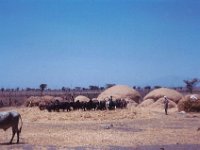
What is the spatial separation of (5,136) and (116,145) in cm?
799

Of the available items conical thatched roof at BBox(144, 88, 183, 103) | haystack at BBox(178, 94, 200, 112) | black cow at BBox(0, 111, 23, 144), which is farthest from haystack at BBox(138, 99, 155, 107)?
black cow at BBox(0, 111, 23, 144)

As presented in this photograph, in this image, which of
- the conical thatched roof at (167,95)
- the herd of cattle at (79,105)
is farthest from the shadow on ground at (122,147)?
the conical thatched roof at (167,95)

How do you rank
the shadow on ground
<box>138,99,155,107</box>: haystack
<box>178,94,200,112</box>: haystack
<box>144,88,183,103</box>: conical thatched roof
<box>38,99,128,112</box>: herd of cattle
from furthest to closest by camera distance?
<box>144,88,183,103</box>: conical thatched roof < <box>138,99,155,107</box>: haystack < <box>38,99,128,112</box>: herd of cattle < <box>178,94,200,112</box>: haystack < the shadow on ground

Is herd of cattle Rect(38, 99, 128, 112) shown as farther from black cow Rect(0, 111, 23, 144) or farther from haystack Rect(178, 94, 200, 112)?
black cow Rect(0, 111, 23, 144)

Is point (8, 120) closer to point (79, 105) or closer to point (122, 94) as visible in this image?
point (79, 105)

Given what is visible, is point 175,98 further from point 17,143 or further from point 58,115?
point 17,143

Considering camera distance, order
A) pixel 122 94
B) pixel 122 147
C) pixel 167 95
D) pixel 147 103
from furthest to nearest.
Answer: pixel 122 94, pixel 167 95, pixel 147 103, pixel 122 147

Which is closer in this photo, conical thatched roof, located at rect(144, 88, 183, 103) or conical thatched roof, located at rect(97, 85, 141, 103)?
conical thatched roof, located at rect(144, 88, 183, 103)

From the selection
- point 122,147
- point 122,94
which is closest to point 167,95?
point 122,94

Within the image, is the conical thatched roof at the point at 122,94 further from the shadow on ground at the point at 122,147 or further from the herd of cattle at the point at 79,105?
the shadow on ground at the point at 122,147

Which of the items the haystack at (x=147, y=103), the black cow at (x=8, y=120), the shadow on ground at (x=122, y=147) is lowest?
the shadow on ground at (x=122, y=147)

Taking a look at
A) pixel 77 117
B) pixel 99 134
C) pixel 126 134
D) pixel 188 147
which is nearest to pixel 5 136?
pixel 99 134

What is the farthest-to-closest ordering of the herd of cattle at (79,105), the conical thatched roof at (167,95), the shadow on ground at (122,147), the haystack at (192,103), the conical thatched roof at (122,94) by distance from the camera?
the conical thatched roof at (122,94)
the conical thatched roof at (167,95)
the herd of cattle at (79,105)
the haystack at (192,103)
the shadow on ground at (122,147)

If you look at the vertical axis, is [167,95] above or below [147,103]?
above
